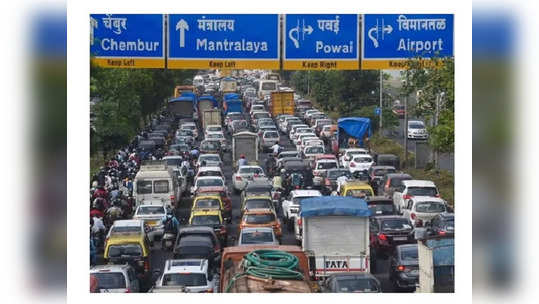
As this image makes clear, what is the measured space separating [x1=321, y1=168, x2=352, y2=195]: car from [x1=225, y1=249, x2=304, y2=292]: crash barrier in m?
15.3

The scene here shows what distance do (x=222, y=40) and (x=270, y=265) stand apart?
8.10 meters

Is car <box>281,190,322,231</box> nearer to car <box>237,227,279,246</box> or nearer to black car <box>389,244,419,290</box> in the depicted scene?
car <box>237,227,279,246</box>

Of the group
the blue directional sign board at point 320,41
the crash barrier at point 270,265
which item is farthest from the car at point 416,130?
the crash barrier at point 270,265

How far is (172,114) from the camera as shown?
54.0m

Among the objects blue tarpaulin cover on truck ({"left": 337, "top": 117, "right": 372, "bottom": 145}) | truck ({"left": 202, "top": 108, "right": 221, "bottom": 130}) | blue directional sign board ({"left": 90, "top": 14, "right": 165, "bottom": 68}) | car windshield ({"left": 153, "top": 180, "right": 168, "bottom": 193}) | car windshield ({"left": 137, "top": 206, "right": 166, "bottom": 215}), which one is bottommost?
car windshield ({"left": 137, "top": 206, "right": 166, "bottom": 215})

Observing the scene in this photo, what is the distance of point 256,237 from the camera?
22812 mm

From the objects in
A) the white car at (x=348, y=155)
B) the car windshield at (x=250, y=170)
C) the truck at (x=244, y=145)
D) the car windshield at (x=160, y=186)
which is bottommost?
the car windshield at (x=160, y=186)

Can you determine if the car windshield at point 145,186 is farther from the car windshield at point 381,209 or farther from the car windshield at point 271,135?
the car windshield at point 271,135

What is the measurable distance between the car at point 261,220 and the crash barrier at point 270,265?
6700mm

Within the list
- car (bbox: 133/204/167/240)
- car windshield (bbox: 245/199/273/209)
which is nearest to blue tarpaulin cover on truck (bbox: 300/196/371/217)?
car windshield (bbox: 245/199/273/209)

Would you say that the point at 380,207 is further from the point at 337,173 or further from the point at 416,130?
the point at 416,130

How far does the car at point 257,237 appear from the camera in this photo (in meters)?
22.6

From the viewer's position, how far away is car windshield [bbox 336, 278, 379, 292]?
58.4 feet
